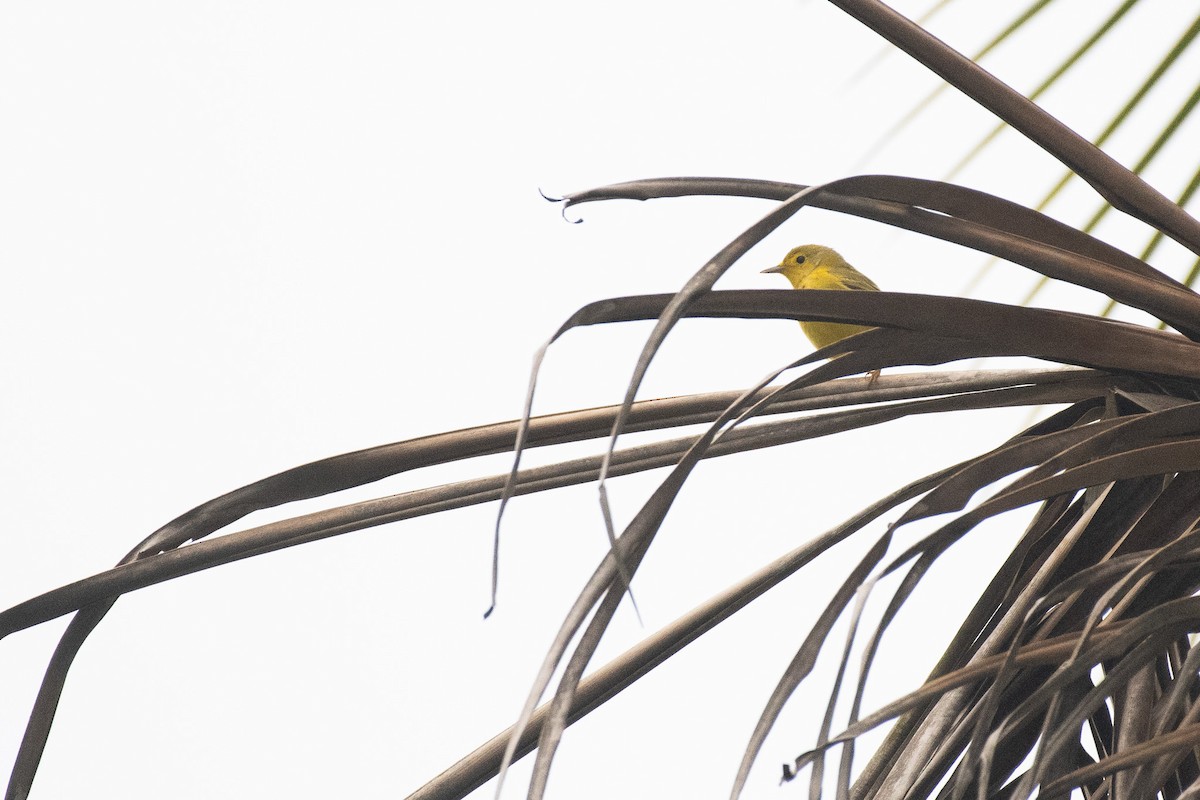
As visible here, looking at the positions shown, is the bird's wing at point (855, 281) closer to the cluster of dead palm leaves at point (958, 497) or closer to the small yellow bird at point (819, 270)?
the small yellow bird at point (819, 270)

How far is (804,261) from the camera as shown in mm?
2104

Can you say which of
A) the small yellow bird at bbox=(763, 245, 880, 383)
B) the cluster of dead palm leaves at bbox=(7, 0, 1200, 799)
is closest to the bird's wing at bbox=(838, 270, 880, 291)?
the small yellow bird at bbox=(763, 245, 880, 383)

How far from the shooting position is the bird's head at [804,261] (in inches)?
80.5

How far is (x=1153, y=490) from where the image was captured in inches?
24.6

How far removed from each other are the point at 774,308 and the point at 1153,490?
0.25 meters

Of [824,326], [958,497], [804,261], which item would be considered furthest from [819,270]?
[958,497]

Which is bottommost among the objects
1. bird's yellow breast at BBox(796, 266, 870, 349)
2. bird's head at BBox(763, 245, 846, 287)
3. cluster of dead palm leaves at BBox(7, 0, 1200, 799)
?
cluster of dead palm leaves at BBox(7, 0, 1200, 799)

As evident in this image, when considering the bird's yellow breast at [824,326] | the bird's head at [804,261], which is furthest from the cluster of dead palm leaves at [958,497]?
the bird's head at [804,261]

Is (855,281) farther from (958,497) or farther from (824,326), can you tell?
(958,497)

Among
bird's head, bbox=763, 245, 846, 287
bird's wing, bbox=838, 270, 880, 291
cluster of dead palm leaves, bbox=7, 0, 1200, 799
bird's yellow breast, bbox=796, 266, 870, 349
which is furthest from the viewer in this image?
bird's head, bbox=763, 245, 846, 287

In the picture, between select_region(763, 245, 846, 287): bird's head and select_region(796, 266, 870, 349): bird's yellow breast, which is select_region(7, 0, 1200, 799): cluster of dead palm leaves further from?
select_region(763, 245, 846, 287): bird's head

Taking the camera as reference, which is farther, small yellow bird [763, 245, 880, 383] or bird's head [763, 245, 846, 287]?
bird's head [763, 245, 846, 287]

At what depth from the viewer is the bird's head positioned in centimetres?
204

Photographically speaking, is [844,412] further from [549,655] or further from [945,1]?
[945,1]
